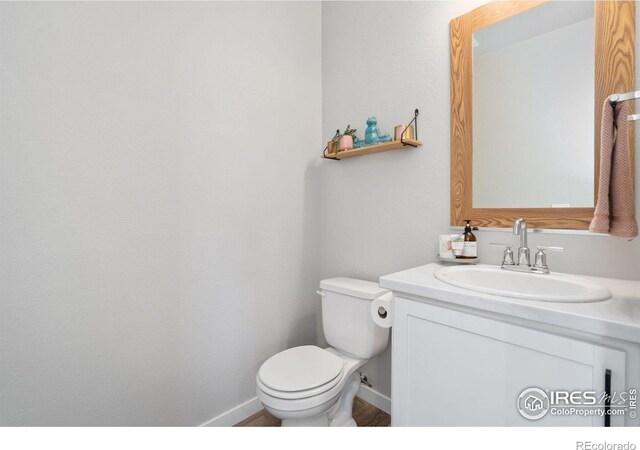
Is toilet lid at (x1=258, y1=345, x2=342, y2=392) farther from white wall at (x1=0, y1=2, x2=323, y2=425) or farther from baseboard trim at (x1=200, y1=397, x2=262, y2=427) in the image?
baseboard trim at (x1=200, y1=397, x2=262, y2=427)

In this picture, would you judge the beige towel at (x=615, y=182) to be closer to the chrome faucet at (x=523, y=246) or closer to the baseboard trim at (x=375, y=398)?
the chrome faucet at (x=523, y=246)

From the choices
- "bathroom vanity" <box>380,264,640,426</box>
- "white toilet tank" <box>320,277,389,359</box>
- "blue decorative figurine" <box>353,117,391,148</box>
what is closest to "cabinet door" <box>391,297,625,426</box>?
"bathroom vanity" <box>380,264,640,426</box>

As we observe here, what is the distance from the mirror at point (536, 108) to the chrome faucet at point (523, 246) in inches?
4.7

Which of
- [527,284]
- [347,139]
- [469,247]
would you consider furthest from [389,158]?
[527,284]

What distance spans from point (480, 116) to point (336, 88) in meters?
0.93

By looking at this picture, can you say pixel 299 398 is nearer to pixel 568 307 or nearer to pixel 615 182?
pixel 568 307

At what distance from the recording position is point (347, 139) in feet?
5.43

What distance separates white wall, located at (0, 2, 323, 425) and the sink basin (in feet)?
3.31

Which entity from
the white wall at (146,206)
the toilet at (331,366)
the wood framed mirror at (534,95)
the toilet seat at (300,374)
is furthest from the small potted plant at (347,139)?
the toilet seat at (300,374)

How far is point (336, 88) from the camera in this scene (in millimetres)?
1848

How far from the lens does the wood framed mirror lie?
3.12 feet

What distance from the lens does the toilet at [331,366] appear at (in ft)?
3.80

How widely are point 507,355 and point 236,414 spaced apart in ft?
4.48

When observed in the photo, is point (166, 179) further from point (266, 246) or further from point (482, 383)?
point (482, 383)
